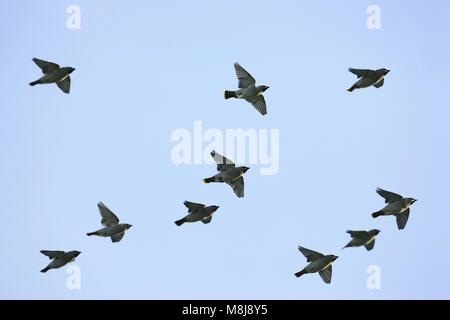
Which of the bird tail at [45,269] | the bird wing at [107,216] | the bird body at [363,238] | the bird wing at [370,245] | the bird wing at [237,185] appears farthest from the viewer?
the bird wing at [237,185]

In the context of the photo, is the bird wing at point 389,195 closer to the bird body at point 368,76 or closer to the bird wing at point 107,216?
the bird body at point 368,76

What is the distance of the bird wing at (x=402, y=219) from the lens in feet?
67.6

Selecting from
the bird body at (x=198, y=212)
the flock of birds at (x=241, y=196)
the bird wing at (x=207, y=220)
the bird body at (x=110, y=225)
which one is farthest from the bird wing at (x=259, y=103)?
the bird body at (x=110, y=225)

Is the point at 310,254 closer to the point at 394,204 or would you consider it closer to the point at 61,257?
the point at 394,204

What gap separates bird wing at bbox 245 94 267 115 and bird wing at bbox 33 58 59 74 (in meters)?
4.83

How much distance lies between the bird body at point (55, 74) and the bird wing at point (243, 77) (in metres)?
4.14

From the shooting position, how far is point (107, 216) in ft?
66.6

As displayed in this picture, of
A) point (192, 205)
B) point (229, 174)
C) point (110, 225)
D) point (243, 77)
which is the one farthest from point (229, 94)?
point (110, 225)

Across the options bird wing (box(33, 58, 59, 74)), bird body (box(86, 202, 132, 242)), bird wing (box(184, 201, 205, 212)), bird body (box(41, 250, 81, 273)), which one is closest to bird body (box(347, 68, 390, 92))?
bird wing (box(184, 201, 205, 212))

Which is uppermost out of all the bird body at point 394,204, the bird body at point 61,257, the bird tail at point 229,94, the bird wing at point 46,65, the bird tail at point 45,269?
the bird wing at point 46,65

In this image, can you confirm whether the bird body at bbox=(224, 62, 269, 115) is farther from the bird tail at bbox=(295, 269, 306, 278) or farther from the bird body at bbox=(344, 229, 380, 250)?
the bird tail at bbox=(295, 269, 306, 278)

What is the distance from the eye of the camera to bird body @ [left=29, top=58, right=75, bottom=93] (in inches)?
806
